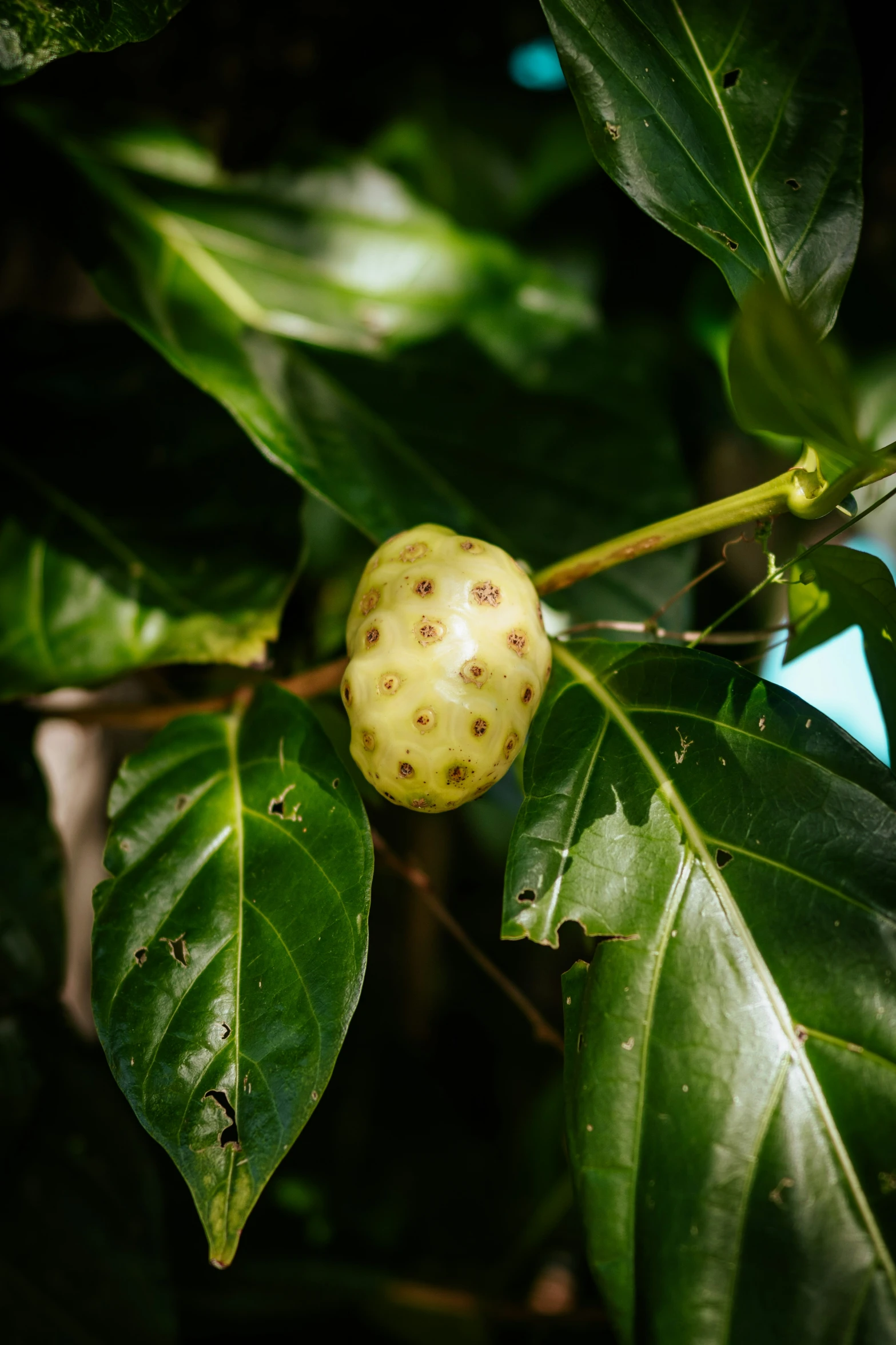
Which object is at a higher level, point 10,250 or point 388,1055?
point 10,250

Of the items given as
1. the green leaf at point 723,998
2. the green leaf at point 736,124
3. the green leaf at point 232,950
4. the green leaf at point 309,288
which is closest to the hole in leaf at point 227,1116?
the green leaf at point 232,950

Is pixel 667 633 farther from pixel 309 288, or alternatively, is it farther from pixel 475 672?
pixel 309 288

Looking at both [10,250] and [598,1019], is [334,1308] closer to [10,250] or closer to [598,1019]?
[598,1019]

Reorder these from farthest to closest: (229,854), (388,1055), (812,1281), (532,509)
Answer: (388,1055)
(532,509)
(229,854)
(812,1281)

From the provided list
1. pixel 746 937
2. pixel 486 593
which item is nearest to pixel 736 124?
pixel 486 593

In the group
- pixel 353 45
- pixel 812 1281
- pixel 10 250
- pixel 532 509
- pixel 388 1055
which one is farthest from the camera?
pixel 388 1055

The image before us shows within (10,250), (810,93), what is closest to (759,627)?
(810,93)

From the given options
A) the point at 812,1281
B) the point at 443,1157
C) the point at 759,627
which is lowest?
the point at 443,1157
